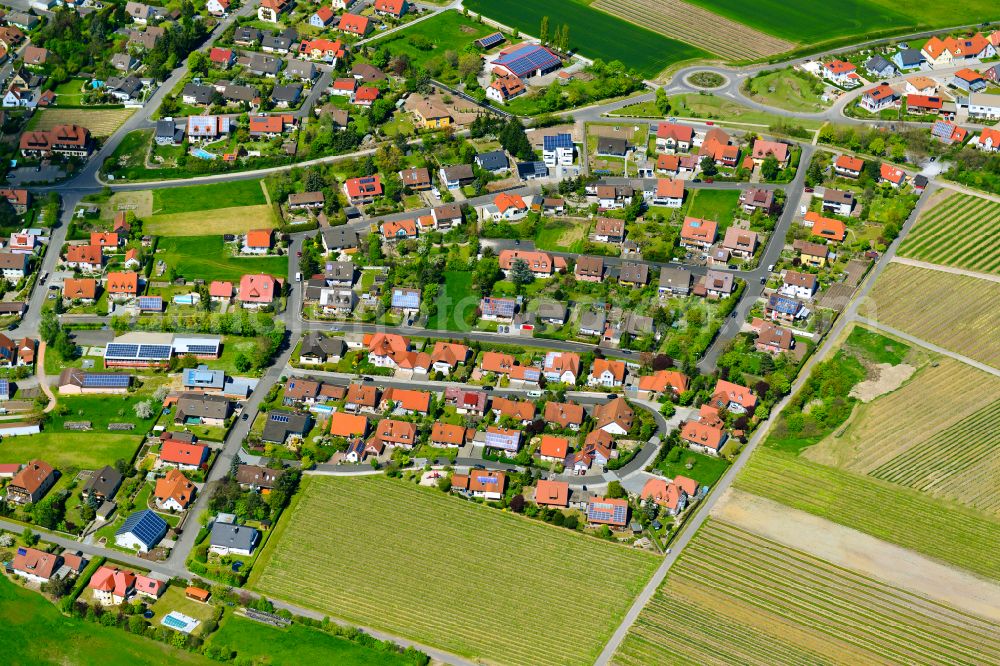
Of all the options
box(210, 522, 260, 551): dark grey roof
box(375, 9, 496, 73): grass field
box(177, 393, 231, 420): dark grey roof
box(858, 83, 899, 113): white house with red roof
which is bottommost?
box(210, 522, 260, 551): dark grey roof

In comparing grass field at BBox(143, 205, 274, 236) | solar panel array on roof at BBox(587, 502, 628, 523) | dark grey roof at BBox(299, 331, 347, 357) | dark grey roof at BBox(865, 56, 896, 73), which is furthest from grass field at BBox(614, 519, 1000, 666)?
dark grey roof at BBox(865, 56, 896, 73)

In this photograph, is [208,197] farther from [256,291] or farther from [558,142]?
[558,142]

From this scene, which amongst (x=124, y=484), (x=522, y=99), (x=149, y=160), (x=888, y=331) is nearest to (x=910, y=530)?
(x=888, y=331)

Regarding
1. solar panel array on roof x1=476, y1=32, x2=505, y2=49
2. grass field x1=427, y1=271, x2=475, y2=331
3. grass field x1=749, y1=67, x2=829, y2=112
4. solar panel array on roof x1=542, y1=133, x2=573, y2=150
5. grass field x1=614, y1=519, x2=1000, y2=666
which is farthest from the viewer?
solar panel array on roof x1=476, y1=32, x2=505, y2=49

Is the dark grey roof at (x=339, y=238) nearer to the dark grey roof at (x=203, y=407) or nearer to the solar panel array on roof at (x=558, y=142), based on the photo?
the dark grey roof at (x=203, y=407)

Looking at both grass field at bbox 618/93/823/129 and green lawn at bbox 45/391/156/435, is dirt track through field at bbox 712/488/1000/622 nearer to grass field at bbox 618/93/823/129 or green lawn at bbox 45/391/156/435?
green lawn at bbox 45/391/156/435
